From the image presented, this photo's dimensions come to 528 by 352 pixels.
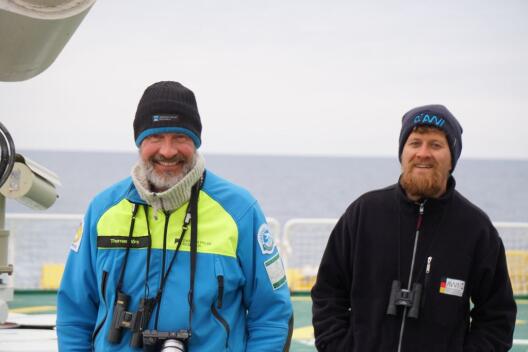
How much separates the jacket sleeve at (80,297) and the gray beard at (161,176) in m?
0.29

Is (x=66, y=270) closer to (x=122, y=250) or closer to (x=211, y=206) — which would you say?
(x=122, y=250)

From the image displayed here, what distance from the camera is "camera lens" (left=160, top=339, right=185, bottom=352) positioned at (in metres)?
3.60

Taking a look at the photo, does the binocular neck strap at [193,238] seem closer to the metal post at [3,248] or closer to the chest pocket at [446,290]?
the chest pocket at [446,290]

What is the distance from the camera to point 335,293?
13.9 ft

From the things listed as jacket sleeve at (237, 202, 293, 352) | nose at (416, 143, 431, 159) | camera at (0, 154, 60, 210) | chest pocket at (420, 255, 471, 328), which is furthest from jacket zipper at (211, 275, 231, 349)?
camera at (0, 154, 60, 210)

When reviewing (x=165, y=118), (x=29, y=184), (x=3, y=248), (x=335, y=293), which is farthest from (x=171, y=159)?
(x=3, y=248)

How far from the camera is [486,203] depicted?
80938 millimetres

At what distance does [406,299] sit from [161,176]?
1087mm

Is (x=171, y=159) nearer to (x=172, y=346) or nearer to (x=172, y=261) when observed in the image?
(x=172, y=261)

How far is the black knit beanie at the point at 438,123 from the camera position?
13.2 ft

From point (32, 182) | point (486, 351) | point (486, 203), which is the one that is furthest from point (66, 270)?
point (486, 203)

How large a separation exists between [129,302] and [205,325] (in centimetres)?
30

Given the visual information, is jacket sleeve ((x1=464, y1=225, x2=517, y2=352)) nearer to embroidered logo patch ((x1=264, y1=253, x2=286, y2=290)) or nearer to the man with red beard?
the man with red beard

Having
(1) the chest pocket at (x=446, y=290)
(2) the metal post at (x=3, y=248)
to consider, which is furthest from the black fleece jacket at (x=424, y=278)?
(2) the metal post at (x=3, y=248)
